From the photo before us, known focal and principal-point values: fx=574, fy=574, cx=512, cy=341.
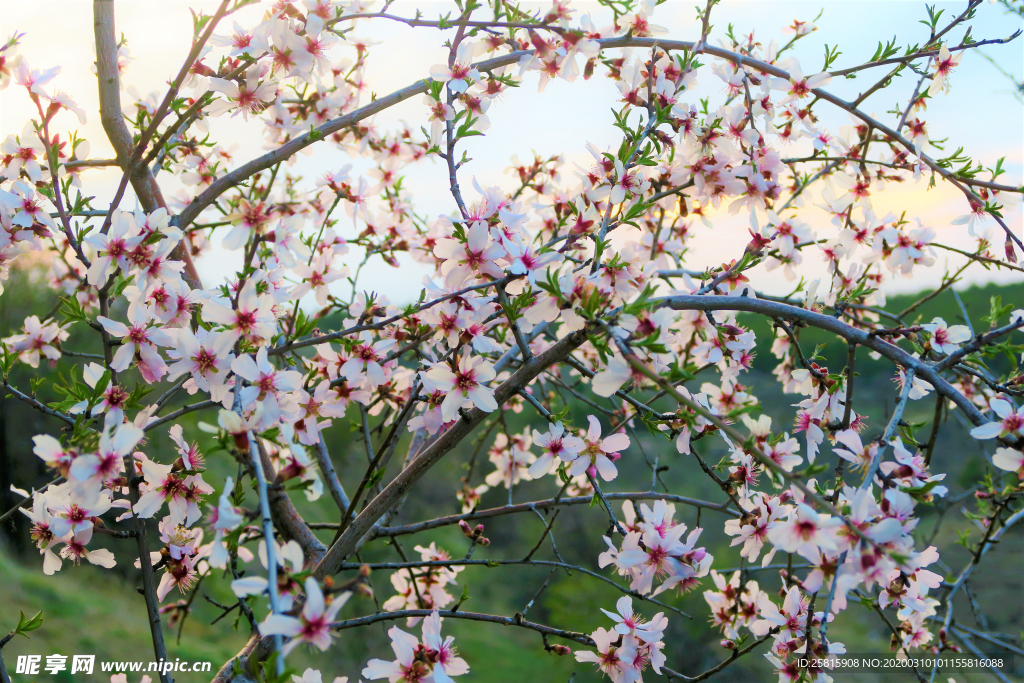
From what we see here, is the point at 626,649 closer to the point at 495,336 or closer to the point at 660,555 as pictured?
the point at 660,555

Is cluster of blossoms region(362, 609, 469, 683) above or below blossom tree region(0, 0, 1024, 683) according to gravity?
below

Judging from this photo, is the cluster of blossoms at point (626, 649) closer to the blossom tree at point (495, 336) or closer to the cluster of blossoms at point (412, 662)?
the blossom tree at point (495, 336)

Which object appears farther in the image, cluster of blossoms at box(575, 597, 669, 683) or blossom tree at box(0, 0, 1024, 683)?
cluster of blossoms at box(575, 597, 669, 683)

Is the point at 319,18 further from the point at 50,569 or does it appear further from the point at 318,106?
the point at 50,569

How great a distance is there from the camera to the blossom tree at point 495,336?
807 millimetres

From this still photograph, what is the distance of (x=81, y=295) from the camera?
6.16 feet

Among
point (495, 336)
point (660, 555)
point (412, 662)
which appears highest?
point (495, 336)

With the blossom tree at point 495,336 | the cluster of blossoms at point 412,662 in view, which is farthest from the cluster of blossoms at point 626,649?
the cluster of blossoms at point 412,662

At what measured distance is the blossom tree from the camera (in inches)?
31.8

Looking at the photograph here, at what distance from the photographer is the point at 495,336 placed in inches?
74.2

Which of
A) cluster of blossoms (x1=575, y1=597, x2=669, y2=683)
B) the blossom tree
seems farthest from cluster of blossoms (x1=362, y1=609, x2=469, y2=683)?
cluster of blossoms (x1=575, y1=597, x2=669, y2=683)

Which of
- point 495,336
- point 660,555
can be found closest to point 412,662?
point 660,555

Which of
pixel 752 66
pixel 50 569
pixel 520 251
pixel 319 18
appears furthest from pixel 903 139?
pixel 50 569

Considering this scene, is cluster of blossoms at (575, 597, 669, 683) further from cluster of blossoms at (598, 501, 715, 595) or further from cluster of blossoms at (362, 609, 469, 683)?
cluster of blossoms at (362, 609, 469, 683)
